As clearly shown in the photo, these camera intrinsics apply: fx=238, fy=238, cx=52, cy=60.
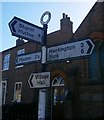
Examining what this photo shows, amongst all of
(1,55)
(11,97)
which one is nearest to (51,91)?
(11,97)

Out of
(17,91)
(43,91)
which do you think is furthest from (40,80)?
(17,91)

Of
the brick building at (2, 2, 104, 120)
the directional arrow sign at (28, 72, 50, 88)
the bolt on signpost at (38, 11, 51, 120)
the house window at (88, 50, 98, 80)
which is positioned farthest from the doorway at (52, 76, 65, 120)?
the directional arrow sign at (28, 72, 50, 88)

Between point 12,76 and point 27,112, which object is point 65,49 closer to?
point 27,112

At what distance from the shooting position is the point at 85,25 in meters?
15.3

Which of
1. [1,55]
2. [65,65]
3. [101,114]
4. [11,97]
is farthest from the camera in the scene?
[1,55]

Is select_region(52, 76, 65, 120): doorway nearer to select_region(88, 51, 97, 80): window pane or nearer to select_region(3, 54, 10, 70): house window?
select_region(88, 51, 97, 80): window pane

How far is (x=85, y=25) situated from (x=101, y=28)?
1.40 m

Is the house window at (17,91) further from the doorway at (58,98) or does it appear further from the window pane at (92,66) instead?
the window pane at (92,66)

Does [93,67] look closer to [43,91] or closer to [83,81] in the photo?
[83,81]

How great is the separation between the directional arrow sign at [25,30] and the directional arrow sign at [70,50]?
1.91 feet

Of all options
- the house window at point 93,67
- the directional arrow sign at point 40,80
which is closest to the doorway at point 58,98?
the house window at point 93,67

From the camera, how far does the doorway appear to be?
53.2 feet

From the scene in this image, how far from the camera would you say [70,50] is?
6.52m

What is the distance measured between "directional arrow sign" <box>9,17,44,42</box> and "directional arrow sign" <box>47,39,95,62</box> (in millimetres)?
583
